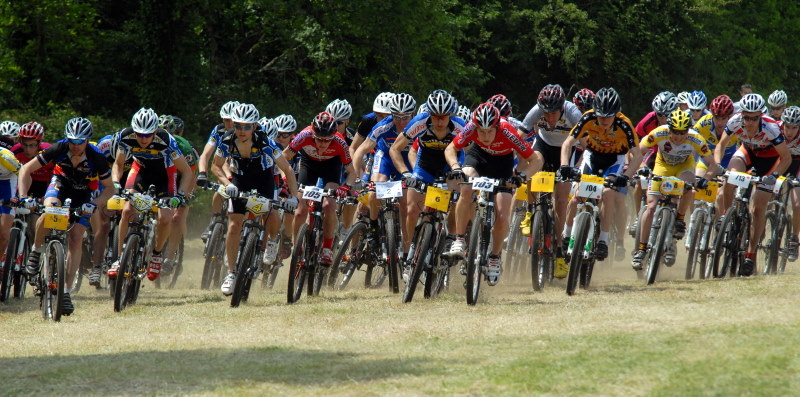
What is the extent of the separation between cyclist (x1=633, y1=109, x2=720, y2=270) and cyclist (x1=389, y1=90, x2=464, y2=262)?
2.13m

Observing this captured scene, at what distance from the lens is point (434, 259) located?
11508 millimetres

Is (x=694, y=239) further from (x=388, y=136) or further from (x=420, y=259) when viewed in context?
(x=420, y=259)

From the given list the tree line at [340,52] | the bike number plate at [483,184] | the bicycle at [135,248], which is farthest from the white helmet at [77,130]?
the tree line at [340,52]

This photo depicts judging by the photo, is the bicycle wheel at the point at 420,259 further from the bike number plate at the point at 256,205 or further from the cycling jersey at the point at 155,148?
the cycling jersey at the point at 155,148

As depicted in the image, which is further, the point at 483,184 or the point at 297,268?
the point at 297,268

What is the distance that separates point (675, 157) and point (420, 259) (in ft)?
12.1

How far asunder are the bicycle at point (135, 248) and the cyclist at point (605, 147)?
4.12 metres

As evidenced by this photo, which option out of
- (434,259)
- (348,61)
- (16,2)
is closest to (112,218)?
(434,259)

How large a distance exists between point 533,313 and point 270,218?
340cm

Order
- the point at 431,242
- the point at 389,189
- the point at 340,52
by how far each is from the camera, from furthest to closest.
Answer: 1. the point at 340,52
2. the point at 389,189
3. the point at 431,242

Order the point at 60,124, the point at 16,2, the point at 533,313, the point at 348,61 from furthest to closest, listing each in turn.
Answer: the point at 348,61
the point at 16,2
the point at 60,124
the point at 533,313

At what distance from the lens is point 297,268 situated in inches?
474

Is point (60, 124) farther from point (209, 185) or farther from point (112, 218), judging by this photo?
point (209, 185)

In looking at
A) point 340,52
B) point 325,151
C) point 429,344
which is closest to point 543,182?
point 325,151
